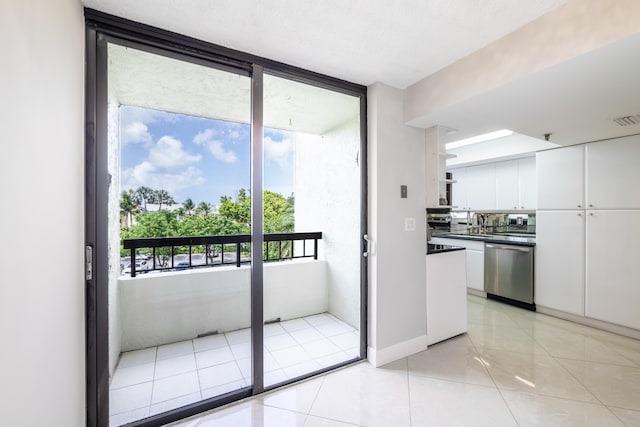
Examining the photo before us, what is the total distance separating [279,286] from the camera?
10.6ft

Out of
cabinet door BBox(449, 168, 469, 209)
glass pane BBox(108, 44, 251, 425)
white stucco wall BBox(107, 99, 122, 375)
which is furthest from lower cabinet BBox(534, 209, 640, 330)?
white stucco wall BBox(107, 99, 122, 375)

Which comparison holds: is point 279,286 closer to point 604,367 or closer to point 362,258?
point 362,258

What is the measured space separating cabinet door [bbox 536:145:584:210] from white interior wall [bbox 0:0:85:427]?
15.3ft

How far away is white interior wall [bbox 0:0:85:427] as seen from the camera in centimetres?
82

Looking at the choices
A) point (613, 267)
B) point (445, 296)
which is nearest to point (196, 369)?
point (445, 296)

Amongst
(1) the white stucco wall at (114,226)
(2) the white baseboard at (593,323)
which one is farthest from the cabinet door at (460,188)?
(1) the white stucco wall at (114,226)

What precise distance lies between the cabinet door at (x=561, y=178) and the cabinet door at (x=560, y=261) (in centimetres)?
13

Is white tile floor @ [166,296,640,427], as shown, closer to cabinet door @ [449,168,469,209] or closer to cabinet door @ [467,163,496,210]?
cabinet door @ [467,163,496,210]

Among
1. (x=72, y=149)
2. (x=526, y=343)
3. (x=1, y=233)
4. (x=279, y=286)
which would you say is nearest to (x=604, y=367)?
(x=526, y=343)

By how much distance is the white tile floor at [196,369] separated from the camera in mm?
1779

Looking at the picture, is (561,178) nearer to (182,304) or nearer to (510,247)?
(510,247)

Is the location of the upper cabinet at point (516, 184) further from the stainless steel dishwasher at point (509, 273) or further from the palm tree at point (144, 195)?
the palm tree at point (144, 195)

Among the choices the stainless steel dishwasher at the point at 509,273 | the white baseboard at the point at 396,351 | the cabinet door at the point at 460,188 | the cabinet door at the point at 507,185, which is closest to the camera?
the white baseboard at the point at 396,351

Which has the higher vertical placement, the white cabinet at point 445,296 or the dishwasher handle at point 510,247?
the dishwasher handle at point 510,247
